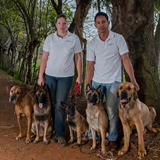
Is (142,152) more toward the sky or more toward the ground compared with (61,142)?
more toward the sky

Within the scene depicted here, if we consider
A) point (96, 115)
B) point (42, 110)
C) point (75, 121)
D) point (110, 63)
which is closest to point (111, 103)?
point (96, 115)

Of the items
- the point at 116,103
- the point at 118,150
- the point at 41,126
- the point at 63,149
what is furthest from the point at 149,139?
the point at 41,126

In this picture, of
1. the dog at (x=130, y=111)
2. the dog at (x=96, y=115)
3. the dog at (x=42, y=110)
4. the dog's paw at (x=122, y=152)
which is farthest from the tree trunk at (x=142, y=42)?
the dog at (x=42, y=110)

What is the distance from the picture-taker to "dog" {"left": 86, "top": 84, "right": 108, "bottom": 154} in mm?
3654

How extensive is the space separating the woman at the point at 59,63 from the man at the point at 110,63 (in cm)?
49

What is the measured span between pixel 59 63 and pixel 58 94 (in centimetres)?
→ 72

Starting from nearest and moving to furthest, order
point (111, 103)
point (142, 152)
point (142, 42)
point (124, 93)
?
point (124, 93) < point (142, 152) < point (111, 103) < point (142, 42)

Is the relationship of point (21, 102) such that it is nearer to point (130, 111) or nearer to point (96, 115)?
point (96, 115)

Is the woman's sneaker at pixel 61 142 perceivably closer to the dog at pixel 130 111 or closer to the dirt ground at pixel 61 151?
the dirt ground at pixel 61 151

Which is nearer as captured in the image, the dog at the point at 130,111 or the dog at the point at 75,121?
the dog at the point at 130,111

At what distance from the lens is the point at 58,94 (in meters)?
4.12

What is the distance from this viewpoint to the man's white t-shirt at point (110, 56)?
3.58 meters

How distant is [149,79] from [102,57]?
5.47 feet

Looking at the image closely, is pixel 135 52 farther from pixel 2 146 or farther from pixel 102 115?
pixel 2 146
